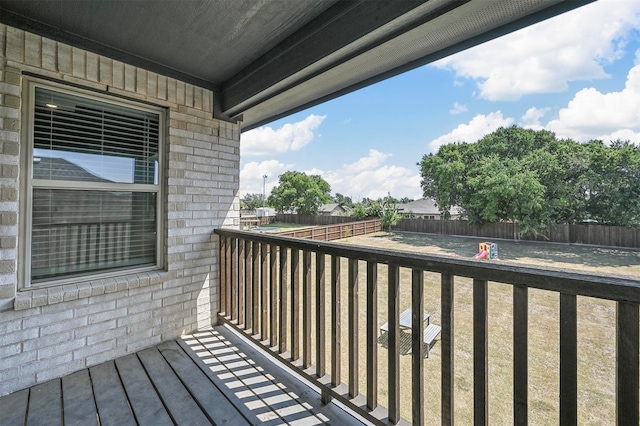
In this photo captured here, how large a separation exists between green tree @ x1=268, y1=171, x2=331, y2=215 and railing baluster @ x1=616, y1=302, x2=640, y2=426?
79.5 feet

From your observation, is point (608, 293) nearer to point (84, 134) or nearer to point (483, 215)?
point (84, 134)

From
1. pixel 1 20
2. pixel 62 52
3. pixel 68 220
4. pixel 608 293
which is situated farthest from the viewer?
pixel 68 220

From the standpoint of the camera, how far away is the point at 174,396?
1713mm

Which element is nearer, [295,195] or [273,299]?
[273,299]

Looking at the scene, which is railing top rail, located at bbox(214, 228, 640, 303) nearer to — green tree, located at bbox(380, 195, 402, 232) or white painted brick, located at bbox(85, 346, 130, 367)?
white painted brick, located at bbox(85, 346, 130, 367)

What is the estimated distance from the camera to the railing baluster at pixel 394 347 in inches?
50.8

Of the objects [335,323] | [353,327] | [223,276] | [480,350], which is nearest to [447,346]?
[480,350]

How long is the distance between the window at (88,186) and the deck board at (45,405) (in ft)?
2.24

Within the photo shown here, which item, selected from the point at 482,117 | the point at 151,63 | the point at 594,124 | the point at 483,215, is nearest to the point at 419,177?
the point at 482,117

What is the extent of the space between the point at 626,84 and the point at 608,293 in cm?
805

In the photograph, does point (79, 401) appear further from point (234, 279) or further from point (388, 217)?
point (388, 217)

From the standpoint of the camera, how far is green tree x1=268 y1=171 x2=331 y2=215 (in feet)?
85.6

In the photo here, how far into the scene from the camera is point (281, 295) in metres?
1.96

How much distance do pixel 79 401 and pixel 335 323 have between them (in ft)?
5.37
